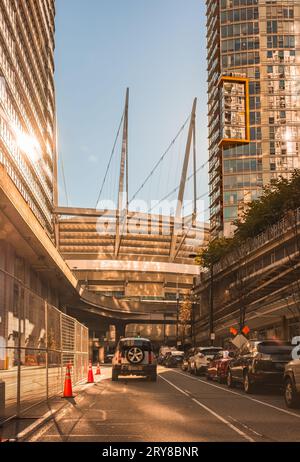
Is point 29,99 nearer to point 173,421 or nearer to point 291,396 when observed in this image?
point 291,396

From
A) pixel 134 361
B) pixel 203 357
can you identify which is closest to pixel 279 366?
pixel 134 361

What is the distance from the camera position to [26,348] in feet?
43.1

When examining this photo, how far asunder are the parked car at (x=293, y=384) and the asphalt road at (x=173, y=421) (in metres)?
0.28

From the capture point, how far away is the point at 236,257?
80.7 m

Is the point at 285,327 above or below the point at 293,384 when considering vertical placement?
above

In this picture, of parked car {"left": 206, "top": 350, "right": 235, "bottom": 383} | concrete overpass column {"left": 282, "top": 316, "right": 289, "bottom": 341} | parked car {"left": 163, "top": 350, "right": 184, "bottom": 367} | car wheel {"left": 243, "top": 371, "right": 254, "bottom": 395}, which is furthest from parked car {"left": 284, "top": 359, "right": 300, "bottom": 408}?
parked car {"left": 163, "top": 350, "right": 184, "bottom": 367}

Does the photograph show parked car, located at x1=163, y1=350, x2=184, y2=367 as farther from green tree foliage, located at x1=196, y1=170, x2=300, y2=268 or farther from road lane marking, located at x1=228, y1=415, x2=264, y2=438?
road lane marking, located at x1=228, y1=415, x2=264, y2=438

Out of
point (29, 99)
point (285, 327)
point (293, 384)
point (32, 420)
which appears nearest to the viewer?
point (32, 420)

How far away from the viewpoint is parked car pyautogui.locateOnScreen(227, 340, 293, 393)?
20312 millimetres

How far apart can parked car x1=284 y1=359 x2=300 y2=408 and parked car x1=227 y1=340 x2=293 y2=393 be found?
4.03m

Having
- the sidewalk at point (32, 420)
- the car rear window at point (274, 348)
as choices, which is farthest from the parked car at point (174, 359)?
the sidewalk at point (32, 420)

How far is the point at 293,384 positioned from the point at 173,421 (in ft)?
14.0

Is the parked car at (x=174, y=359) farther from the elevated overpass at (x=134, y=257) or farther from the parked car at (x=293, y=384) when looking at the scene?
the parked car at (x=293, y=384)

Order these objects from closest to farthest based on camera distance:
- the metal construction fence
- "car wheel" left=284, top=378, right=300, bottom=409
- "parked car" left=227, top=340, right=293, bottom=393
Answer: the metal construction fence → "car wheel" left=284, top=378, right=300, bottom=409 → "parked car" left=227, top=340, right=293, bottom=393
